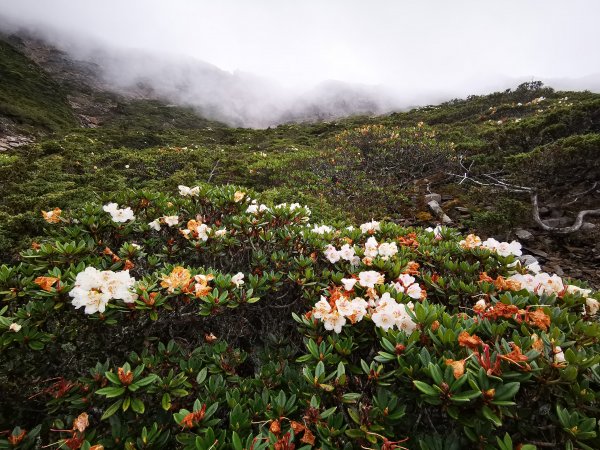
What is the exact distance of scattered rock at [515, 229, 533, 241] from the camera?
4781 mm

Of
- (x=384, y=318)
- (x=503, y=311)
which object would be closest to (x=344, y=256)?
(x=384, y=318)

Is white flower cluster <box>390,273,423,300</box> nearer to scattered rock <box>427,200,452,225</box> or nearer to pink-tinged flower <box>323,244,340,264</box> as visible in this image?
pink-tinged flower <box>323,244,340,264</box>

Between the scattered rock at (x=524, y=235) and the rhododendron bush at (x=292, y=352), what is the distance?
8.76 ft

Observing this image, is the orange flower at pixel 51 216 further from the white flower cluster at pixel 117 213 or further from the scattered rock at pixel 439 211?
the scattered rock at pixel 439 211

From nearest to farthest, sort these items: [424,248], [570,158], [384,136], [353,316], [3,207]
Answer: [353,316] → [424,248] → [3,207] → [570,158] → [384,136]

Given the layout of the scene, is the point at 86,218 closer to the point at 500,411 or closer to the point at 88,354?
the point at 88,354

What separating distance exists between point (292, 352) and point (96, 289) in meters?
1.26

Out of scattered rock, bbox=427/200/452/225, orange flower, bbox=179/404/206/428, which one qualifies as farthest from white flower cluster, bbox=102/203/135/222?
scattered rock, bbox=427/200/452/225

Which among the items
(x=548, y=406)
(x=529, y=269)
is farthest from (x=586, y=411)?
(x=529, y=269)

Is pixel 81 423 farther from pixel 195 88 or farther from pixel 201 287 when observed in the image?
pixel 195 88

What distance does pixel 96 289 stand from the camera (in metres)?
1.71

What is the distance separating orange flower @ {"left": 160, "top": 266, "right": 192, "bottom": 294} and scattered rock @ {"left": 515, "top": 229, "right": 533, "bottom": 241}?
17.0 ft

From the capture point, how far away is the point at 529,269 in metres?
2.57

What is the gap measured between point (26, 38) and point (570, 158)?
92267mm
